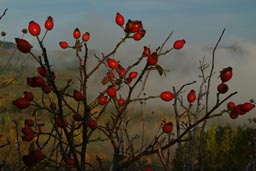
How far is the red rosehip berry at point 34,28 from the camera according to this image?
2.35m

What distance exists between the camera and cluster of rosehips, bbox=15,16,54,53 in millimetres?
2084

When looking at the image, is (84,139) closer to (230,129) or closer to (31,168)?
(31,168)

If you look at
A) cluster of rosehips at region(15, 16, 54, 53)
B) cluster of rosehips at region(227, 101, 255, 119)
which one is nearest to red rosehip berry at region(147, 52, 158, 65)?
cluster of rosehips at region(227, 101, 255, 119)

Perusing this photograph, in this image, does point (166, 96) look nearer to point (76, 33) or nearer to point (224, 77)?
point (224, 77)

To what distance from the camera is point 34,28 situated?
7.79ft

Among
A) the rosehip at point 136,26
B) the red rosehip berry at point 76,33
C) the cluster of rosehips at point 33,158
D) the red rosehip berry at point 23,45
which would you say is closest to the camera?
the cluster of rosehips at point 33,158

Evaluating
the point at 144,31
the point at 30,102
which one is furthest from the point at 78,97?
the point at 144,31

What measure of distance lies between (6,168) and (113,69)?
1.16 m

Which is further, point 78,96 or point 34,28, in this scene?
point 34,28

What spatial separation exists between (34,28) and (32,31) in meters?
0.03

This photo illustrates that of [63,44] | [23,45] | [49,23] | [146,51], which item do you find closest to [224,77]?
[146,51]

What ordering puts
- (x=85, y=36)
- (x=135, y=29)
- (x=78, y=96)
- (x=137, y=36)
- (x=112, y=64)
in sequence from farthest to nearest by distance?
1. (x=85, y=36)
2. (x=112, y=64)
3. (x=137, y=36)
4. (x=135, y=29)
5. (x=78, y=96)

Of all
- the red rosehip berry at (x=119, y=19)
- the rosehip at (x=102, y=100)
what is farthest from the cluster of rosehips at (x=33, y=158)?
the red rosehip berry at (x=119, y=19)

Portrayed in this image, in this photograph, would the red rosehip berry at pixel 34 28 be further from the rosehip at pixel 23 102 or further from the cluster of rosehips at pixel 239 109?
the cluster of rosehips at pixel 239 109
